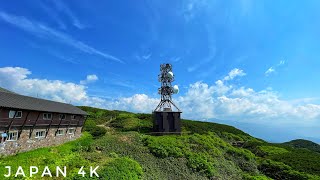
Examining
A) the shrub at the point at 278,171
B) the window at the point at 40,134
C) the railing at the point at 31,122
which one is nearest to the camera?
the railing at the point at 31,122

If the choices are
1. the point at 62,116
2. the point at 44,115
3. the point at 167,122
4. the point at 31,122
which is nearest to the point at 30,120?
the point at 31,122

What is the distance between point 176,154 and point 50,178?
17489mm

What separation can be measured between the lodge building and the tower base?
49.2ft

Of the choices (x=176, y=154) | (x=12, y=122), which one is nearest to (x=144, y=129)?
(x=176, y=154)

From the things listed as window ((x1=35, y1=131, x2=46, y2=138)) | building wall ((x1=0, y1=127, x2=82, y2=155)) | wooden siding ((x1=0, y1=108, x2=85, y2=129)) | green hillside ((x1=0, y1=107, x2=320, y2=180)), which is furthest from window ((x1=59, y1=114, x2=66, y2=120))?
green hillside ((x1=0, y1=107, x2=320, y2=180))

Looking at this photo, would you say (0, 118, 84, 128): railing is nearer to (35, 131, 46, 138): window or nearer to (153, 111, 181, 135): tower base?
(35, 131, 46, 138): window

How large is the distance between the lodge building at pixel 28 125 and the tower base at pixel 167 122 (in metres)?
15.0

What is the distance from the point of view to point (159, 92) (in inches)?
2099

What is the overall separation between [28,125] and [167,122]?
2411cm

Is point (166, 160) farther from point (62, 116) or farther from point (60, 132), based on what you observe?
point (62, 116)

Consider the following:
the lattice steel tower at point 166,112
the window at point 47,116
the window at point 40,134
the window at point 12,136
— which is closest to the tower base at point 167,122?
the lattice steel tower at point 166,112

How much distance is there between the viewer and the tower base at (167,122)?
4969cm

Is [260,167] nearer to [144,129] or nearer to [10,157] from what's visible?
[144,129]

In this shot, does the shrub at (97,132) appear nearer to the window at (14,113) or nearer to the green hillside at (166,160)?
the green hillside at (166,160)
